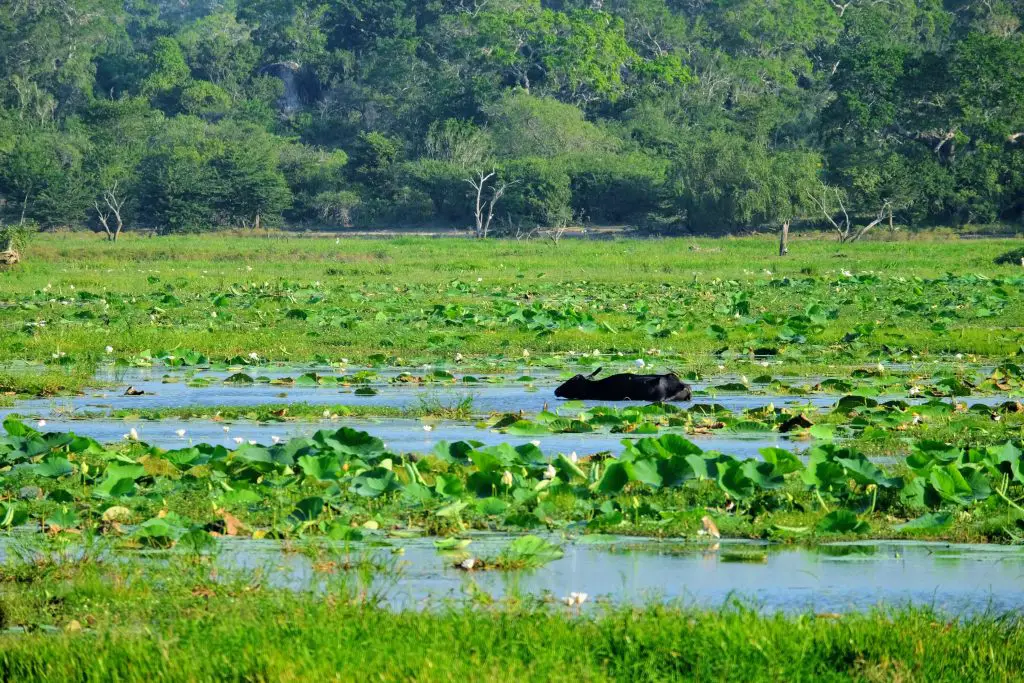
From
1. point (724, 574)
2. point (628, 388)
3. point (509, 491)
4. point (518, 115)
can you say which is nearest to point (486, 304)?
point (628, 388)

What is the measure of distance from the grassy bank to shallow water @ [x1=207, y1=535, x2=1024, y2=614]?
314mm

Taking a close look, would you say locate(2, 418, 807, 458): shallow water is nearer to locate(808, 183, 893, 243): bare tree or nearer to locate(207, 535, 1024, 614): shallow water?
locate(207, 535, 1024, 614): shallow water

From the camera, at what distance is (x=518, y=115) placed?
8731 centimetres

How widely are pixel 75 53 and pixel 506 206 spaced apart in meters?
50.2

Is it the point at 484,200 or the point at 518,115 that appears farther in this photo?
the point at 518,115

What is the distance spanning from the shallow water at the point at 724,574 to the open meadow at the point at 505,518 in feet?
0.07

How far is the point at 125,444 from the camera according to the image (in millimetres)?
10219

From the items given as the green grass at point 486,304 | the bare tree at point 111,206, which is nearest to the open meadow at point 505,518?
the green grass at point 486,304

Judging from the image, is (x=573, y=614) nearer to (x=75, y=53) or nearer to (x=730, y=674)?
(x=730, y=674)

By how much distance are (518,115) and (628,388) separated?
74.9 m

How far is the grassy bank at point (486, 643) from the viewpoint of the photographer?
5441mm

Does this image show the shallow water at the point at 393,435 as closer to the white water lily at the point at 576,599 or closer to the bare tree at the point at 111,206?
the white water lily at the point at 576,599

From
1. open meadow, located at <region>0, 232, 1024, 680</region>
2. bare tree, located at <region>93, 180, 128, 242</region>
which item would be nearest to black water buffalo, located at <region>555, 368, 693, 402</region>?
open meadow, located at <region>0, 232, 1024, 680</region>

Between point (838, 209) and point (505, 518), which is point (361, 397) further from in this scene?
point (838, 209)
